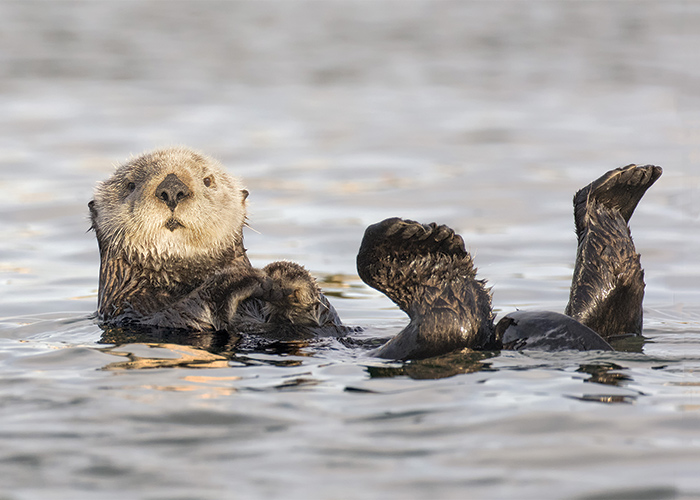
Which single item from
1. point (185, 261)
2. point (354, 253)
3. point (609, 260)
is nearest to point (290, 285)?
point (185, 261)

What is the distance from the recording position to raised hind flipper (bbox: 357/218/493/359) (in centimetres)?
409

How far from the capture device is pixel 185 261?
Answer: 535 centimetres

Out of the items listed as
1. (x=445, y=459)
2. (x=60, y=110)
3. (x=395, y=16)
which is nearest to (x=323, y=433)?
(x=445, y=459)

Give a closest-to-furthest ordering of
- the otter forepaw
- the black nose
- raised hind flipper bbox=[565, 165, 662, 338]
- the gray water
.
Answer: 1. the gray water
2. raised hind flipper bbox=[565, 165, 662, 338]
3. the otter forepaw
4. the black nose

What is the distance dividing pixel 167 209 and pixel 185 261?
36 centimetres

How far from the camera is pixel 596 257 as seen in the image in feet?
15.0

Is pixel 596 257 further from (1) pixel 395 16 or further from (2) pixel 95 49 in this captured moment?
(1) pixel 395 16

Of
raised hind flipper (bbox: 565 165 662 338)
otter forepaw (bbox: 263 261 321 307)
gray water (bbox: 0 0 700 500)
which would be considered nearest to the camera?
gray water (bbox: 0 0 700 500)

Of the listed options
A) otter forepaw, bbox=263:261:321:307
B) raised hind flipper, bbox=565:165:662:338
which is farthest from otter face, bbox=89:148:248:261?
raised hind flipper, bbox=565:165:662:338

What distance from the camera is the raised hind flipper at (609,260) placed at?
4.56 metres

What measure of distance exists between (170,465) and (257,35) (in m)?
20.6

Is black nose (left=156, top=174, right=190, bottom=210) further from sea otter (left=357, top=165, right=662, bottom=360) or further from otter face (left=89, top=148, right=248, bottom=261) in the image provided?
sea otter (left=357, top=165, right=662, bottom=360)

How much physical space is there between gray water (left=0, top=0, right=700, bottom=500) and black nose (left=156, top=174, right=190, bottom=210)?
0.88m

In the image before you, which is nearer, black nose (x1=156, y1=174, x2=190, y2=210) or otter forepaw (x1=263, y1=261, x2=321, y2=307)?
otter forepaw (x1=263, y1=261, x2=321, y2=307)
